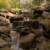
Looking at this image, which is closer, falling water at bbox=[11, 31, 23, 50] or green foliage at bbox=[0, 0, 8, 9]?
falling water at bbox=[11, 31, 23, 50]

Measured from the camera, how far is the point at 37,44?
115 inches

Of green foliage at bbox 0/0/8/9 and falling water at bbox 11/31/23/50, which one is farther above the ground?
green foliage at bbox 0/0/8/9

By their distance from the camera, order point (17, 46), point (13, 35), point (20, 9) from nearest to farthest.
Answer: point (17, 46)
point (13, 35)
point (20, 9)

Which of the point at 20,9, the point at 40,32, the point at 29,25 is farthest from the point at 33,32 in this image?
the point at 20,9

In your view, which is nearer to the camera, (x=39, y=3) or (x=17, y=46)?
(x=17, y=46)

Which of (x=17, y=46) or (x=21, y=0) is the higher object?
(x=21, y=0)

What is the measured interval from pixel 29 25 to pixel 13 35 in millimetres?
418

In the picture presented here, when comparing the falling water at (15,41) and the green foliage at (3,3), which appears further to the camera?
the green foliage at (3,3)

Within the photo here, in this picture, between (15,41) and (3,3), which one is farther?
(3,3)

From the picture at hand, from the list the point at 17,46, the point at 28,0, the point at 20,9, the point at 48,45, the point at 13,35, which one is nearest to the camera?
the point at 48,45

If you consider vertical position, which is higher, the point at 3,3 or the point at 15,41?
the point at 3,3

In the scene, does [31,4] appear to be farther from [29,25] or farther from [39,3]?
[29,25]

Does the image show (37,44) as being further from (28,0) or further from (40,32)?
(28,0)

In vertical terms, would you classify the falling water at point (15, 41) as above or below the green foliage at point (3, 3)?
below
